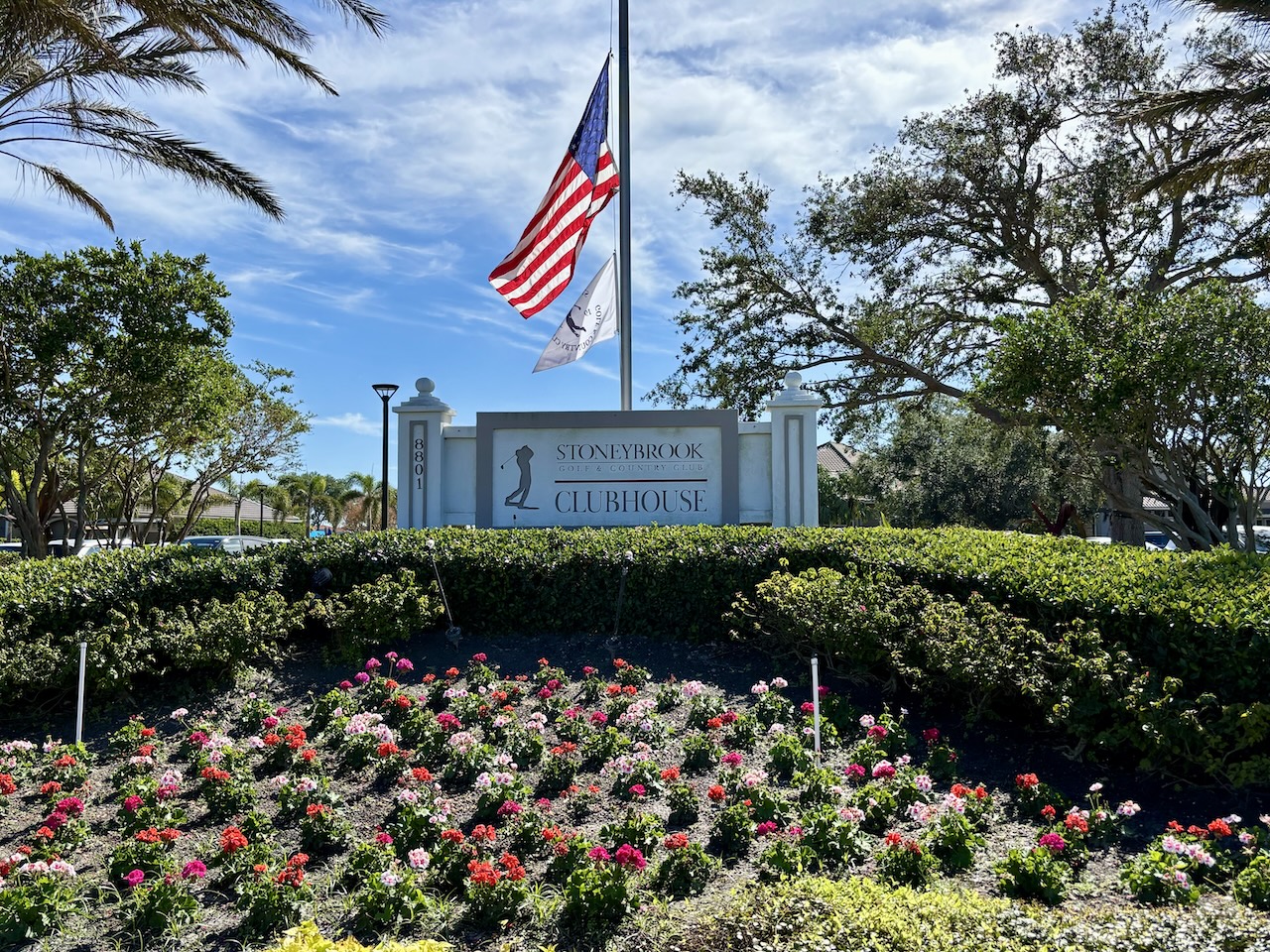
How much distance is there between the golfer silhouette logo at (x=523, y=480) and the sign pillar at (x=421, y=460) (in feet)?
3.14

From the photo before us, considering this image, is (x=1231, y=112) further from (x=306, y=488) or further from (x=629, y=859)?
(x=306, y=488)

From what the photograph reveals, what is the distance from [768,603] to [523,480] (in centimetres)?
469

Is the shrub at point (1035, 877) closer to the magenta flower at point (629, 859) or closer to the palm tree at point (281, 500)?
the magenta flower at point (629, 859)

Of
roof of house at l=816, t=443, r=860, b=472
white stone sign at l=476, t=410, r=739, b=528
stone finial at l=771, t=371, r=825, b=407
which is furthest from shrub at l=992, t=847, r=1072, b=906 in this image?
roof of house at l=816, t=443, r=860, b=472

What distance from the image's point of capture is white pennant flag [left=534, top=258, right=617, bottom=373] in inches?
426

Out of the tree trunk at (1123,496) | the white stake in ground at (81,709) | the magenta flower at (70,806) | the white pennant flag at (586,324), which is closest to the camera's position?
the magenta flower at (70,806)

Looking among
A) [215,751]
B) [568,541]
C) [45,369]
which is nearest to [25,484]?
[45,369]

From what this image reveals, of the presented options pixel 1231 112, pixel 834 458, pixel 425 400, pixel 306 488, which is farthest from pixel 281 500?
pixel 1231 112

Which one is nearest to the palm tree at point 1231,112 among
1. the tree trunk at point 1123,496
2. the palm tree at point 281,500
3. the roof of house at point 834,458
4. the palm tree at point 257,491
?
the tree trunk at point 1123,496

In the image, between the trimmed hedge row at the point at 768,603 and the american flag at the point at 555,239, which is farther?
the american flag at the point at 555,239

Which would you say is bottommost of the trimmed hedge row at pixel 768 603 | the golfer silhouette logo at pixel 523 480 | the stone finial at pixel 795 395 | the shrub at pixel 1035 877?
the shrub at pixel 1035 877

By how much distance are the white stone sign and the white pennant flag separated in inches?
27.1

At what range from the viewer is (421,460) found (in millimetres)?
11438

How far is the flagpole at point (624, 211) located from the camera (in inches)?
444
